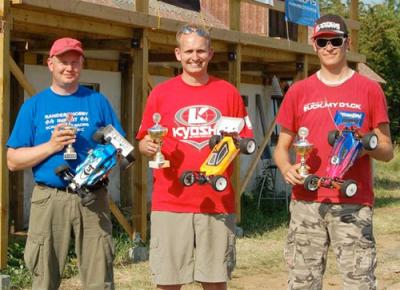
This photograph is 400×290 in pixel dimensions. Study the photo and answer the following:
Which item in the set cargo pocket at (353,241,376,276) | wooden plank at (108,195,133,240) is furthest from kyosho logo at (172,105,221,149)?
wooden plank at (108,195,133,240)

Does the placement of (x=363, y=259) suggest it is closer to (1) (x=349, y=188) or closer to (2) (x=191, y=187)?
(1) (x=349, y=188)

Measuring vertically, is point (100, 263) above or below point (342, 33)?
below

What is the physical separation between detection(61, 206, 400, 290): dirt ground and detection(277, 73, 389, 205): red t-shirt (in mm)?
3269

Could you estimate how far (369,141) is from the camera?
398 cm

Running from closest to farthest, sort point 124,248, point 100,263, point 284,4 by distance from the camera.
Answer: point 100,263, point 124,248, point 284,4

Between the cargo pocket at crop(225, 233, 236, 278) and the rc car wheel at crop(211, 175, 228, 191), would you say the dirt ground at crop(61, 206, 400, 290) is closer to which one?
the cargo pocket at crop(225, 233, 236, 278)

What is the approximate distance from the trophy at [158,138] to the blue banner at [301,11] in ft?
24.1

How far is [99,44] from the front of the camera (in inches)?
347

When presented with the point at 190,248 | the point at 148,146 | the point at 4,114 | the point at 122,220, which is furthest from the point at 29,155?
the point at 122,220

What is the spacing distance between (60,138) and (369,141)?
1.65m

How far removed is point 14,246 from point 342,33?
4720 mm

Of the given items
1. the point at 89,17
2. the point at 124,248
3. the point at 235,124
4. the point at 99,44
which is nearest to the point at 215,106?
the point at 235,124

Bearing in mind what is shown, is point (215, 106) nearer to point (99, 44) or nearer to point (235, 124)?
point (235, 124)

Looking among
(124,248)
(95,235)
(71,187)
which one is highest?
(71,187)
